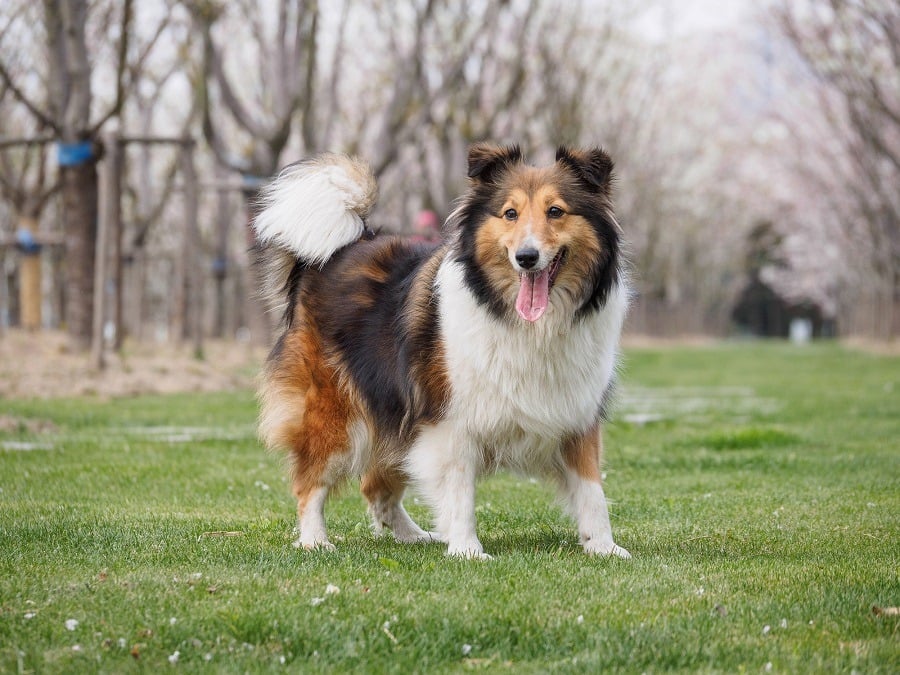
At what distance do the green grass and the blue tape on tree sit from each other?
6.37 meters

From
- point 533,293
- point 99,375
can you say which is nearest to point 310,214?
point 533,293

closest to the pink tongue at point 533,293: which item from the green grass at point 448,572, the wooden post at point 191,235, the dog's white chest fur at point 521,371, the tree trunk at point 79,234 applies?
the dog's white chest fur at point 521,371

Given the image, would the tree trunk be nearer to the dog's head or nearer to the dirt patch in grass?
the dirt patch in grass

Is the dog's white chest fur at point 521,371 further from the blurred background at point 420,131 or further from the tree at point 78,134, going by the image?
the tree at point 78,134

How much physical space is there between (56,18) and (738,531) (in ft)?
40.0

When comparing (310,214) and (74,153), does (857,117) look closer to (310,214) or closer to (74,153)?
(74,153)

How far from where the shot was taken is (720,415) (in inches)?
485

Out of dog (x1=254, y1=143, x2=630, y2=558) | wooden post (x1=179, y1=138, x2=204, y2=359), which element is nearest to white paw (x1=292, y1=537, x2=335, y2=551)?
dog (x1=254, y1=143, x2=630, y2=558)

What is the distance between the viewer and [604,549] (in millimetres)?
5230

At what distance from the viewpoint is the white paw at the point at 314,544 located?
5242 mm

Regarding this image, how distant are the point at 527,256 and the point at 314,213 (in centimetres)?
153

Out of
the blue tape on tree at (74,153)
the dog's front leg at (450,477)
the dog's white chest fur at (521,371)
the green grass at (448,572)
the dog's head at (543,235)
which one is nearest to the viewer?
the green grass at (448,572)

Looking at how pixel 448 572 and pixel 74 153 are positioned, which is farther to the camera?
pixel 74 153

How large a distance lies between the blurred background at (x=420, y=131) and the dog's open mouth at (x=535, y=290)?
25.7 inches
